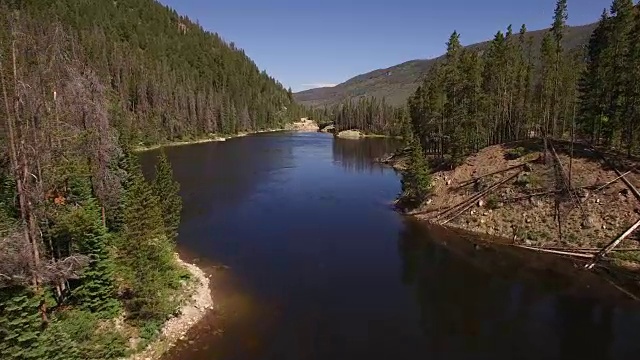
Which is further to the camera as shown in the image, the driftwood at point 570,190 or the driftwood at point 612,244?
the driftwood at point 570,190

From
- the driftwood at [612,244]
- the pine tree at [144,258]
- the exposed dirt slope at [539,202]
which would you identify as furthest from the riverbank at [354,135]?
the pine tree at [144,258]

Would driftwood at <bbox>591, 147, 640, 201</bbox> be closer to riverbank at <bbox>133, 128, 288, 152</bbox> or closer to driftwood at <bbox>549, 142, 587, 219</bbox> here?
driftwood at <bbox>549, 142, 587, 219</bbox>

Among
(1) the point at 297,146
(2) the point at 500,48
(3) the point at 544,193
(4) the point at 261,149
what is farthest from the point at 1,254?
(1) the point at 297,146

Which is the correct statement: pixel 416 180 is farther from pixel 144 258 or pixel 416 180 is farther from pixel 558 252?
pixel 144 258

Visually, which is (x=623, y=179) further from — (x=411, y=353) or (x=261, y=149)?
(x=261, y=149)

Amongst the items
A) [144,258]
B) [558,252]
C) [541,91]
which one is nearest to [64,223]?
[144,258]

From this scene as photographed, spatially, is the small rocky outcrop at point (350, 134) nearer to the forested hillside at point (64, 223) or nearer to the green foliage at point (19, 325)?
the forested hillside at point (64, 223)
